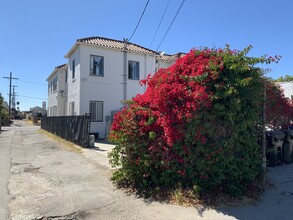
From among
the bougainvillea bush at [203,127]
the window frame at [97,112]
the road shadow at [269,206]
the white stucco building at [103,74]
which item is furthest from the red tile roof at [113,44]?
the road shadow at [269,206]

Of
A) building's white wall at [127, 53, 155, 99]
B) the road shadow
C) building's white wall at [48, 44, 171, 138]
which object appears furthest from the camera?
building's white wall at [127, 53, 155, 99]

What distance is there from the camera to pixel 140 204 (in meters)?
5.27

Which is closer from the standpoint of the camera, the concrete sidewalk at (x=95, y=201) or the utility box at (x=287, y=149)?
the concrete sidewalk at (x=95, y=201)

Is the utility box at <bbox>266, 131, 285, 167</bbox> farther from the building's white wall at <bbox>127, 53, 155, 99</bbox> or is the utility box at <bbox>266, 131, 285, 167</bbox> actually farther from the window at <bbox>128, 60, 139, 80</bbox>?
the window at <bbox>128, 60, 139, 80</bbox>

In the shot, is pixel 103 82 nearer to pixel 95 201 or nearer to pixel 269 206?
pixel 95 201

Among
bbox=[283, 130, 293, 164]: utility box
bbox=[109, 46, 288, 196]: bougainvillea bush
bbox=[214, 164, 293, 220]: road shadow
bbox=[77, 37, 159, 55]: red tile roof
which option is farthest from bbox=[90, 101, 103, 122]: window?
bbox=[214, 164, 293, 220]: road shadow

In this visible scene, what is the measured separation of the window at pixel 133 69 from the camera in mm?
20062

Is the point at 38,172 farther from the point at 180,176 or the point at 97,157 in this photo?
the point at 180,176

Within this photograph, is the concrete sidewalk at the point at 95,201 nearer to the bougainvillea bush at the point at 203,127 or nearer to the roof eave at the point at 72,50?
the bougainvillea bush at the point at 203,127

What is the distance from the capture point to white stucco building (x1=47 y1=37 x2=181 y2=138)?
18.1 m

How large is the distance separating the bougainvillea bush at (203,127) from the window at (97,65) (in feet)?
43.1

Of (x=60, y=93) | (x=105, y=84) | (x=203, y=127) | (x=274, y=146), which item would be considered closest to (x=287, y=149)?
(x=274, y=146)

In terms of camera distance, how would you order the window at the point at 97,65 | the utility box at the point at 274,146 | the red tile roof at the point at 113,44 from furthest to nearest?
the red tile roof at the point at 113,44 < the window at the point at 97,65 < the utility box at the point at 274,146

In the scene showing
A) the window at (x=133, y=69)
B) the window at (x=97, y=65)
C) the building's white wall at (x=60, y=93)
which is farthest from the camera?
the building's white wall at (x=60, y=93)
